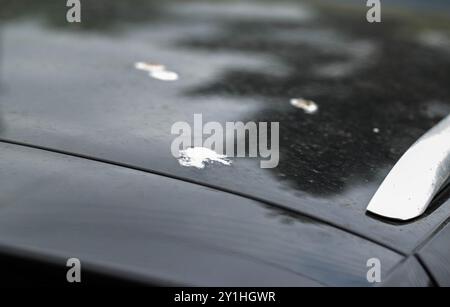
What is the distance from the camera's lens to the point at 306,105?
1.83m

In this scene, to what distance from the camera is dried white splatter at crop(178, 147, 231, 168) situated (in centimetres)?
142

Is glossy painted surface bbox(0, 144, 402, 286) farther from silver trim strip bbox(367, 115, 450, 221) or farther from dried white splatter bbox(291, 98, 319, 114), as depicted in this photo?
dried white splatter bbox(291, 98, 319, 114)

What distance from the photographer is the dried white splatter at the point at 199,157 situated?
1.42 metres

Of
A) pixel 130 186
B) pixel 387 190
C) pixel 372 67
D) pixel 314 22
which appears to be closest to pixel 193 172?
pixel 130 186

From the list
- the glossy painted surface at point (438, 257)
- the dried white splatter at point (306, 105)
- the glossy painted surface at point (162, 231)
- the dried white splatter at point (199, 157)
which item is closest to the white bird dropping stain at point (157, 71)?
the dried white splatter at point (306, 105)

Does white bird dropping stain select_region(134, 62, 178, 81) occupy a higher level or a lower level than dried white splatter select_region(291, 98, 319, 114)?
higher

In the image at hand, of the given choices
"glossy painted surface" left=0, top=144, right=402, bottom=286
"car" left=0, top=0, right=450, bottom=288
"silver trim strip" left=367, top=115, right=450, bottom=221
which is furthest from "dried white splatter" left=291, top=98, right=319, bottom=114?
"glossy painted surface" left=0, top=144, right=402, bottom=286

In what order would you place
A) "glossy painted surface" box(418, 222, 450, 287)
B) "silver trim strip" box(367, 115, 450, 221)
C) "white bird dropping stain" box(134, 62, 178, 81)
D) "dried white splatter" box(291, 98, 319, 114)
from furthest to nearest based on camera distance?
"white bird dropping stain" box(134, 62, 178, 81) → "dried white splatter" box(291, 98, 319, 114) → "silver trim strip" box(367, 115, 450, 221) → "glossy painted surface" box(418, 222, 450, 287)

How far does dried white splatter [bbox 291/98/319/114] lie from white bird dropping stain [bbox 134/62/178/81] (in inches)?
12.4

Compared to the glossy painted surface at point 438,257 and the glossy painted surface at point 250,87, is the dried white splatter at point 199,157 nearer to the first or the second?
the glossy painted surface at point 250,87

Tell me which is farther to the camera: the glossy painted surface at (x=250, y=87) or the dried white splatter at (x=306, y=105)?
the dried white splatter at (x=306, y=105)

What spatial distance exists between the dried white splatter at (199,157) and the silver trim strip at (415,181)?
303 millimetres

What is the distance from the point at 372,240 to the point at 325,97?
72 cm

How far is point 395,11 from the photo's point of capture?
2.92 m
